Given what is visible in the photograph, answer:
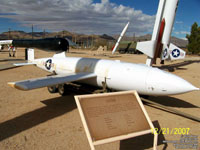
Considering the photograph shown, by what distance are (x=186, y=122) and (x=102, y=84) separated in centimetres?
287

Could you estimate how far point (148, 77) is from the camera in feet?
15.8

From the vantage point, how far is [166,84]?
15.0 ft

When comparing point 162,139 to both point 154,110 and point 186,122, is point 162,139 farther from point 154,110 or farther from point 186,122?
point 154,110

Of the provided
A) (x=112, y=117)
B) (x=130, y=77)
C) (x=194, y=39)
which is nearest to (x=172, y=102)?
(x=130, y=77)

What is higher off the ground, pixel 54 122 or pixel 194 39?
pixel 194 39

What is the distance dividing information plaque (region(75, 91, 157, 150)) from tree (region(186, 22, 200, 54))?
114ft

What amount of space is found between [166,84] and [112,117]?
2.55 meters

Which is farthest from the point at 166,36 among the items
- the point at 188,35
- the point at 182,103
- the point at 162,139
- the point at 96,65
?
the point at 188,35

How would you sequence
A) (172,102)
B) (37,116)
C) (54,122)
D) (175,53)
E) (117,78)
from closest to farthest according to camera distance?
(54,122)
(37,116)
(117,78)
(172,102)
(175,53)

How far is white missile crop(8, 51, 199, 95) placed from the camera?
4.45 metres

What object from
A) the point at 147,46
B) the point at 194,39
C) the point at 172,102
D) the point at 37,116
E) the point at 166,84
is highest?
the point at 194,39
